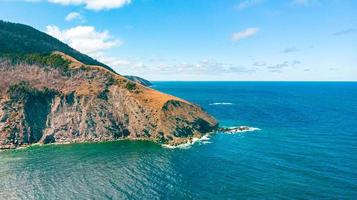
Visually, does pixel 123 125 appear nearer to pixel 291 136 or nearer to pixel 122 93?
pixel 122 93

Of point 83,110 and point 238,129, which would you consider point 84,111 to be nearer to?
point 83,110

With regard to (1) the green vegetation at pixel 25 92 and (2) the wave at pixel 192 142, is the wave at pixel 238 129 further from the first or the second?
(1) the green vegetation at pixel 25 92

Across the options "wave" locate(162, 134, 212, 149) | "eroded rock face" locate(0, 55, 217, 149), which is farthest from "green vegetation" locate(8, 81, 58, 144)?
"wave" locate(162, 134, 212, 149)

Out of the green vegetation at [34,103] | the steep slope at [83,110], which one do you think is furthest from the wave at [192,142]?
the green vegetation at [34,103]

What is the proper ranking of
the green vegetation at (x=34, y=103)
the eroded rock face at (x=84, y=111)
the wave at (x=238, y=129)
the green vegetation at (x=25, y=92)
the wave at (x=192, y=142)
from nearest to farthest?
1. the wave at (x=192, y=142)
2. the eroded rock face at (x=84, y=111)
3. the green vegetation at (x=34, y=103)
4. the green vegetation at (x=25, y=92)
5. the wave at (x=238, y=129)

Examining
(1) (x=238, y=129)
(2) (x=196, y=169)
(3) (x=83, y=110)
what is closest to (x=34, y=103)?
(3) (x=83, y=110)

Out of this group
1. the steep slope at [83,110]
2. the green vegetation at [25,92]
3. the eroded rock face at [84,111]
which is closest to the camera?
the eroded rock face at [84,111]

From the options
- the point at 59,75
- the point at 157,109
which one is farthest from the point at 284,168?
the point at 59,75

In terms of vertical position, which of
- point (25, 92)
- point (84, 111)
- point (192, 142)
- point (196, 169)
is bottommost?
point (196, 169)
